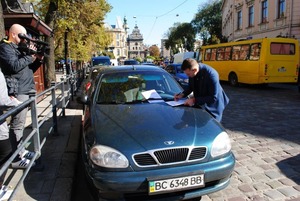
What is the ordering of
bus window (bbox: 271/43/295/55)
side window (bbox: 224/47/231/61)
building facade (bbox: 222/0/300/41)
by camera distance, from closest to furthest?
1. bus window (bbox: 271/43/295/55)
2. side window (bbox: 224/47/231/61)
3. building facade (bbox: 222/0/300/41)

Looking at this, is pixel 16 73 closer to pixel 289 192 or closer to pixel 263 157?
pixel 289 192

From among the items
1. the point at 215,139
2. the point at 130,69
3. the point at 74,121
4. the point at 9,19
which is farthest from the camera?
the point at 9,19

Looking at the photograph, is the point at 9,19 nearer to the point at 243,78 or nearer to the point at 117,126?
the point at 117,126

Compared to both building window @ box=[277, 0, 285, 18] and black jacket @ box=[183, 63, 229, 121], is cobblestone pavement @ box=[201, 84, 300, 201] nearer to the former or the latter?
black jacket @ box=[183, 63, 229, 121]

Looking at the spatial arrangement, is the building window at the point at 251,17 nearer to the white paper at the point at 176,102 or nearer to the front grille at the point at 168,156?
the white paper at the point at 176,102

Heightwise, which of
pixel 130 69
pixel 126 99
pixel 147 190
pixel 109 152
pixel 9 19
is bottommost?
pixel 147 190

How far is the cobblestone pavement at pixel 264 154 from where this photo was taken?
11.6ft

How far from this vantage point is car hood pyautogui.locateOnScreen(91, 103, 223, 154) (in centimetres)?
299

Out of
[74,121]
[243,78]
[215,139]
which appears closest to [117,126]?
[215,139]

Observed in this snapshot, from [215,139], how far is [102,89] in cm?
208

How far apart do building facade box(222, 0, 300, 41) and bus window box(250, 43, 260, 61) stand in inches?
338

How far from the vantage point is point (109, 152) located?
2928mm

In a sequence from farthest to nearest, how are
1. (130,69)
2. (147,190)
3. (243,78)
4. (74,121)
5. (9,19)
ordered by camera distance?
(243,78) < (9,19) < (74,121) < (130,69) < (147,190)

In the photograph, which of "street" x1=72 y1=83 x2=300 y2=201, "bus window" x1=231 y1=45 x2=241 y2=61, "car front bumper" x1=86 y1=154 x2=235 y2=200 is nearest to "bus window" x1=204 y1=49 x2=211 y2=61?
"bus window" x1=231 y1=45 x2=241 y2=61
